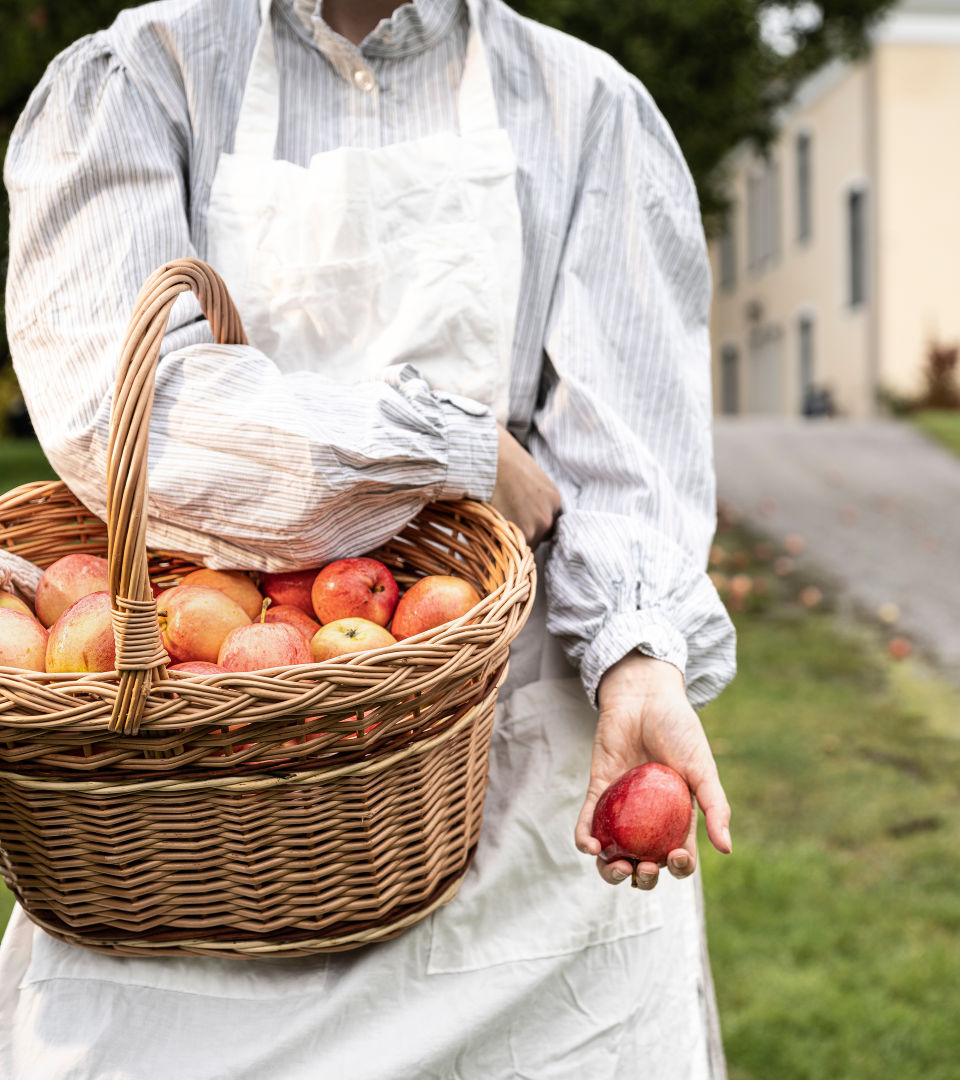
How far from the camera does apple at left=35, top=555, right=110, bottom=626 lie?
129 centimetres

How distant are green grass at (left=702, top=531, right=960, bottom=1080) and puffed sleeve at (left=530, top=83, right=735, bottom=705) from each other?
5.34ft

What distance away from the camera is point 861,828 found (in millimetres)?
3502

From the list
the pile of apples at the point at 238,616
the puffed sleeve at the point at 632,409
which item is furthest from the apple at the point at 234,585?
the puffed sleeve at the point at 632,409

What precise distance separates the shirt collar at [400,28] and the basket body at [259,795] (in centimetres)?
71

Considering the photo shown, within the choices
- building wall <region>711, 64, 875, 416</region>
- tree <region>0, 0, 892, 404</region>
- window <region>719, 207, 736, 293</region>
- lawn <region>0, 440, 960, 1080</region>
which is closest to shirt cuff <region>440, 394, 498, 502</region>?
lawn <region>0, 440, 960, 1080</region>

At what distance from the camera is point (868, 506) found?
8.15 meters

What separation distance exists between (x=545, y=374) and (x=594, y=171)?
28cm

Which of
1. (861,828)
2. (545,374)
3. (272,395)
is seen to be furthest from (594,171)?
(861,828)

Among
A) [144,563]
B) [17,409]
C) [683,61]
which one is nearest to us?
[144,563]

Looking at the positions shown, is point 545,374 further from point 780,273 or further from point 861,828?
point 780,273

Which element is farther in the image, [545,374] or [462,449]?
[545,374]

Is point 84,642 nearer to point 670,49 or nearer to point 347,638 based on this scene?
point 347,638

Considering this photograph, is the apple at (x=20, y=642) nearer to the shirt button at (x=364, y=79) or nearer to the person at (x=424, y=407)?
the person at (x=424, y=407)

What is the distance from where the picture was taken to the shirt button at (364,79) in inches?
58.2
